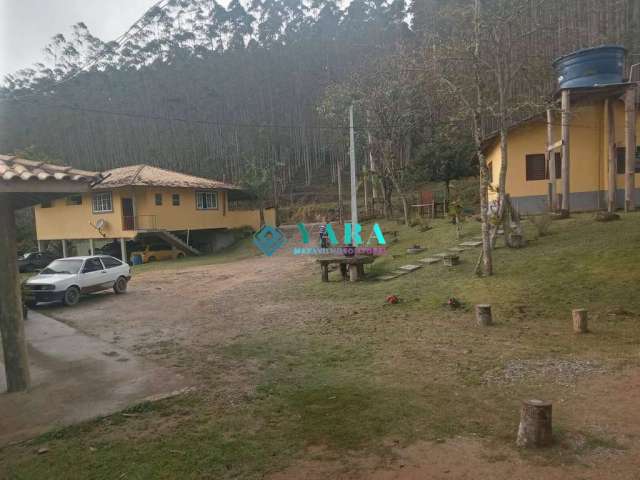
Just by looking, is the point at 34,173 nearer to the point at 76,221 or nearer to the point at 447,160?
the point at 447,160

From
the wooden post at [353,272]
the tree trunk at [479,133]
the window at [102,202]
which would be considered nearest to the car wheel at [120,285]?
the wooden post at [353,272]

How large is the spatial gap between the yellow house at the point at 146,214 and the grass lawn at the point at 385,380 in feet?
60.7

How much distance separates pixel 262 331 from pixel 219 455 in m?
5.04

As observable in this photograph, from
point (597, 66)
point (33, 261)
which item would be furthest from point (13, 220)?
point (33, 261)

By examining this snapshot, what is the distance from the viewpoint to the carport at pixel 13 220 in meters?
5.26

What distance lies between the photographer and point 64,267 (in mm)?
14352

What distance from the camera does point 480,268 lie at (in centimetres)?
1195

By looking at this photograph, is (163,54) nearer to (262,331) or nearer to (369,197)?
(369,197)

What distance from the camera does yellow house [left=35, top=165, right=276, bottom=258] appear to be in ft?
87.9

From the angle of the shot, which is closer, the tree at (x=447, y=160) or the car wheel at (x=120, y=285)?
the car wheel at (x=120, y=285)

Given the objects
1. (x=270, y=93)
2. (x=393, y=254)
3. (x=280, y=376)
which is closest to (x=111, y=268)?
(x=393, y=254)

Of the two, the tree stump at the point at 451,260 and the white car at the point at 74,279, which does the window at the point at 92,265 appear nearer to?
the white car at the point at 74,279

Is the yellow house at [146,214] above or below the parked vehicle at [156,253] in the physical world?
above

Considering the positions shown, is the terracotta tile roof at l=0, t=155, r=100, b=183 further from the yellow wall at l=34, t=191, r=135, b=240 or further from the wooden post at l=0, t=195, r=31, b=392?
the yellow wall at l=34, t=191, r=135, b=240
